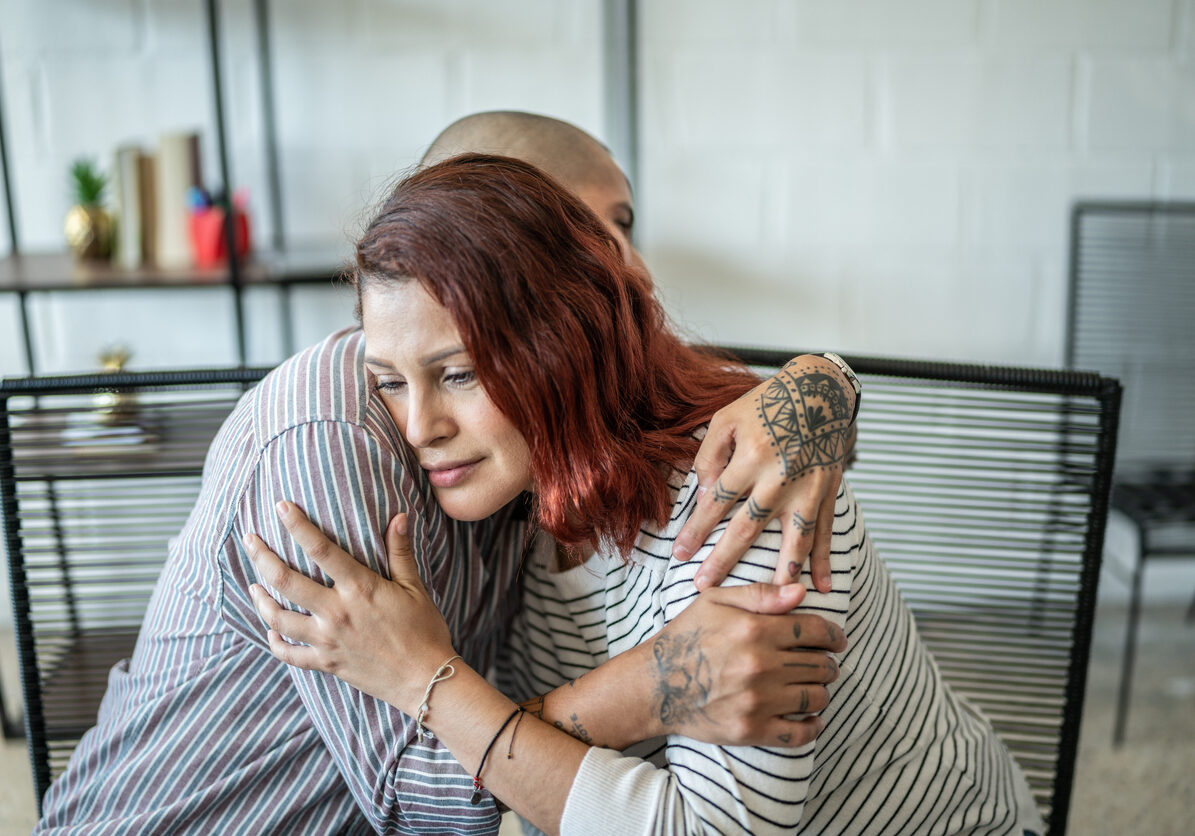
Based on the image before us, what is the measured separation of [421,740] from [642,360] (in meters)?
0.41

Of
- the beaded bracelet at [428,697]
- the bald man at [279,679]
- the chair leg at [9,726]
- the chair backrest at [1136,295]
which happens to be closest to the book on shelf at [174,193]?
the chair leg at [9,726]

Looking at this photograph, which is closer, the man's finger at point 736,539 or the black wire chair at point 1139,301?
the man's finger at point 736,539

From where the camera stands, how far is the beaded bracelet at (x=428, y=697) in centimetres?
89

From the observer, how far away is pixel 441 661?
90cm

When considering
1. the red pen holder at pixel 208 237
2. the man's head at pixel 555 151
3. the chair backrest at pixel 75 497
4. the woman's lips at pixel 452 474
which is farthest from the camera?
the red pen holder at pixel 208 237

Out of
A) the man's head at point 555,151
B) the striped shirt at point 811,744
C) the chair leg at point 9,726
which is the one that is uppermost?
the man's head at point 555,151

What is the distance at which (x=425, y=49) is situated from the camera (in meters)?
2.21

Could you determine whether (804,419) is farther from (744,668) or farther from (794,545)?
(744,668)

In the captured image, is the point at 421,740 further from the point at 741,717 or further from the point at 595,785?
the point at 741,717

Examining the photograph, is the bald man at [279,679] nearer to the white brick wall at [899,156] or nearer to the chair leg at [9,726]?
the chair leg at [9,726]

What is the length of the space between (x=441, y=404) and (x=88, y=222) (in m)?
1.48

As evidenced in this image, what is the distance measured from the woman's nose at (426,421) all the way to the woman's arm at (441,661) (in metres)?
0.09

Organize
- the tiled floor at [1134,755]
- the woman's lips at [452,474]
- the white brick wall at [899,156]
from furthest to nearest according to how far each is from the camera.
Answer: the white brick wall at [899,156], the tiled floor at [1134,755], the woman's lips at [452,474]

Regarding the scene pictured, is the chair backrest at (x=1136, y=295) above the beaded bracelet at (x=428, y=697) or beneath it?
above
